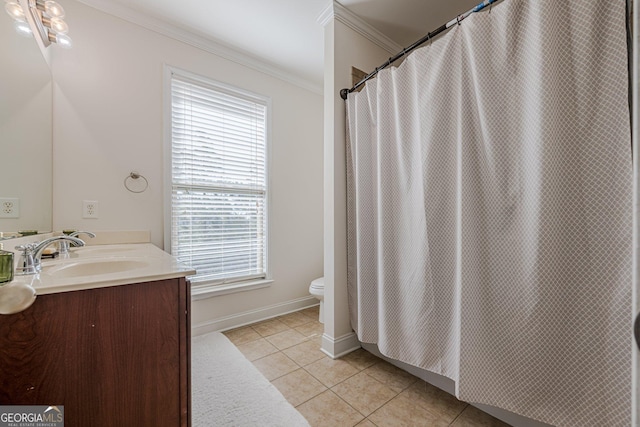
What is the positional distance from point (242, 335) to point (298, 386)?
0.84 meters

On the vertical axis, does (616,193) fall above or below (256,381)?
above

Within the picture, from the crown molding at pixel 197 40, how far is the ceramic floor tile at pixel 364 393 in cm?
272

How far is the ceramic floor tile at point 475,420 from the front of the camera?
1.20m

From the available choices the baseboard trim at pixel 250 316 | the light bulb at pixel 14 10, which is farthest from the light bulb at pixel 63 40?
the baseboard trim at pixel 250 316

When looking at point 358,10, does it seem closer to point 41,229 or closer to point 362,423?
point 41,229

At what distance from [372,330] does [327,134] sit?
142 centimetres

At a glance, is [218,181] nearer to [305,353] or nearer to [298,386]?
[305,353]

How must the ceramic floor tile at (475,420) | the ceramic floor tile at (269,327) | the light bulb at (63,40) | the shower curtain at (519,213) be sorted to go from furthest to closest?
the ceramic floor tile at (269,327), the light bulb at (63,40), the ceramic floor tile at (475,420), the shower curtain at (519,213)

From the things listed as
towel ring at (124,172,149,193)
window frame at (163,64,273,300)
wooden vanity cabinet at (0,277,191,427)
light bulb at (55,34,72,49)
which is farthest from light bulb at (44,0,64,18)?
wooden vanity cabinet at (0,277,191,427)

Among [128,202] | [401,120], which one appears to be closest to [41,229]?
[128,202]

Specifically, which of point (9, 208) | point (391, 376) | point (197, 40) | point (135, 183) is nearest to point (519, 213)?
point (391, 376)

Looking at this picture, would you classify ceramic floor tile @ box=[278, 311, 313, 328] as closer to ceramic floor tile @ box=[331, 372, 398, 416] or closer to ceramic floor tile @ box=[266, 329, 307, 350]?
ceramic floor tile @ box=[266, 329, 307, 350]

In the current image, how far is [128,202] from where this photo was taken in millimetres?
1828

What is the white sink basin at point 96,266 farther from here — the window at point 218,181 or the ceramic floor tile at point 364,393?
the ceramic floor tile at point 364,393
